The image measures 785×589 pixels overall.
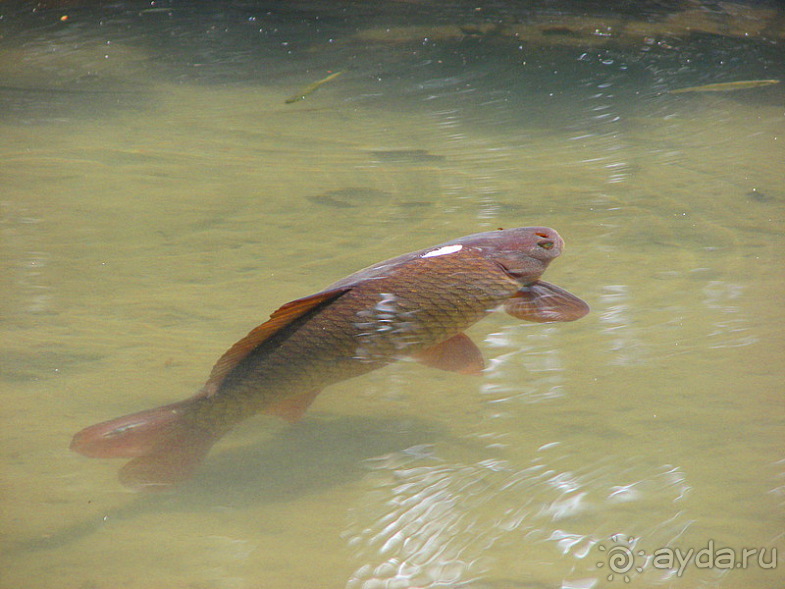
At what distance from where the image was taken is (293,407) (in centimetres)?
234

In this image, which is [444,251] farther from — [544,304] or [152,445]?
[152,445]

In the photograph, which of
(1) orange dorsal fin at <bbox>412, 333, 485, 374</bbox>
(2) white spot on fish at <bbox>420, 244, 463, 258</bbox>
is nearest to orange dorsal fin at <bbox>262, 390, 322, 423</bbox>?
(1) orange dorsal fin at <bbox>412, 333, 485, 374</bbox>

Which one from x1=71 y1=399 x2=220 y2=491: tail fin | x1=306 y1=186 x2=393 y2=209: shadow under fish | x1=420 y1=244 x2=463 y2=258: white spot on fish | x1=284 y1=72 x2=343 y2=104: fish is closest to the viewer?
x1=71 y1=399 x2=220 y2=491: tail fin

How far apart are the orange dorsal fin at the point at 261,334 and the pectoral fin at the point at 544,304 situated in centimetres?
69

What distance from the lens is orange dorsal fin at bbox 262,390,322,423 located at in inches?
90.2

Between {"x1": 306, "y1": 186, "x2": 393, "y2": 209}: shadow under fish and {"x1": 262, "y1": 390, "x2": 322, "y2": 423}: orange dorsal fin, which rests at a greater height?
{"x1": 306, "y1": 186, "x2": 393, "y2": 209}: shadow under fish

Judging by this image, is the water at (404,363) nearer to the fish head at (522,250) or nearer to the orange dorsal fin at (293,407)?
the orange dorsal fin at (293,407)

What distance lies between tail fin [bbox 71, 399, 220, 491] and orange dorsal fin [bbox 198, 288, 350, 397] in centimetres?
10

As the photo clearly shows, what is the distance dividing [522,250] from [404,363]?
62 cm

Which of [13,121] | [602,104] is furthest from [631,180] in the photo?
[13,121]

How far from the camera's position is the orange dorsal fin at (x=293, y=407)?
2.29 m

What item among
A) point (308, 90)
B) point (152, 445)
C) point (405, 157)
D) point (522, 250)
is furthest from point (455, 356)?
point (308, 90)

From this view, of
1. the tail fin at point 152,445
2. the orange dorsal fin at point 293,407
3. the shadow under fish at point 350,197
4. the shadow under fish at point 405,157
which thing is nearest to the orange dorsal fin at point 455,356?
the orange dorsal fin at point 293,407

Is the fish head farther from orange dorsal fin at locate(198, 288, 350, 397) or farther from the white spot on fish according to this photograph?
orange dorsal fin at locate(198, 288, 350, 397)
